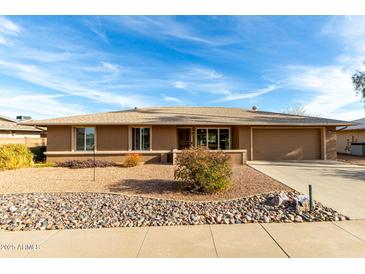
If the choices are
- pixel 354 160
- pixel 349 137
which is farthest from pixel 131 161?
pixel 349 137

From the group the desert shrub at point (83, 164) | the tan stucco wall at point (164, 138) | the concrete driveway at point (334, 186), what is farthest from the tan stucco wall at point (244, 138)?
the desert shrub at point (83, 164)

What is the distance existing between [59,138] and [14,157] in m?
2.57

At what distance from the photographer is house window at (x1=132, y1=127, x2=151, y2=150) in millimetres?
13930

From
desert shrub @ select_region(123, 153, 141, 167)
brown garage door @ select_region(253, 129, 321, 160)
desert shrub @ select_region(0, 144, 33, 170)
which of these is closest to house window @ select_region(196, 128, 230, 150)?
brown garage door @ select_region(253, 129, 321, 160)

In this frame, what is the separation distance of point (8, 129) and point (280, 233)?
79.7 feet

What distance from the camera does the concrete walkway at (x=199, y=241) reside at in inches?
142

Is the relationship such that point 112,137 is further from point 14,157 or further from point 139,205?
point 139,205

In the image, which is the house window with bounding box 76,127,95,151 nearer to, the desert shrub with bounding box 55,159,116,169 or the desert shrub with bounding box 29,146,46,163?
the desert shrub with bounding box 55,159,116,169

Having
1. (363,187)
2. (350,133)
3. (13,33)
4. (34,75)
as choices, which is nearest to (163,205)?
(363,187)

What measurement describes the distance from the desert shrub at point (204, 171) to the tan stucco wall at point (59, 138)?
9.54 m

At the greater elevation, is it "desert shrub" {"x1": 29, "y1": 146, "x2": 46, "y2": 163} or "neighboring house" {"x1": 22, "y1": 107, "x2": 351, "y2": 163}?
"neighboring house" {"x1": 22, "y1": 107, "x2": 351, "y2": 163}

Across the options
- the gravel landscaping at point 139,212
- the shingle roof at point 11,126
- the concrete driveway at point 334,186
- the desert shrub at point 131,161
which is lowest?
the gravel landscaping at point 139,212

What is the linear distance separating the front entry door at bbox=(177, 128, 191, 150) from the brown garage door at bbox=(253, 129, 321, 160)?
465cm

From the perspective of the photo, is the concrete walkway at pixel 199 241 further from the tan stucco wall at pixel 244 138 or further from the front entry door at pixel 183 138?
the front entry door at pixel 183 138
